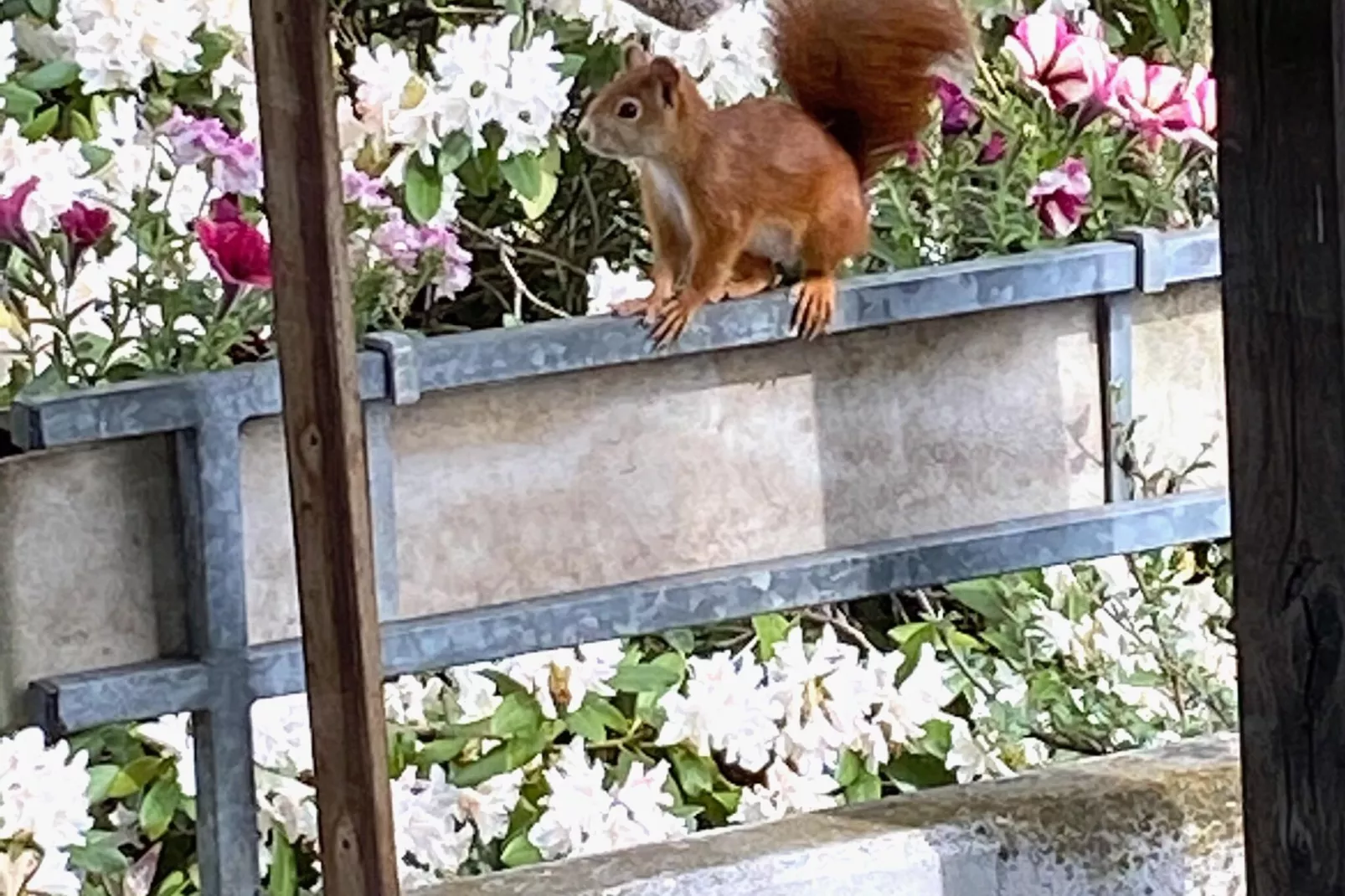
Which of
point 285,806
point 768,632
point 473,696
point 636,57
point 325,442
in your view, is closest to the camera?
point 325,442

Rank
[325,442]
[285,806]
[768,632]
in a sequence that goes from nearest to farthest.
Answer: [325,442]
[285,806]
[768,632]

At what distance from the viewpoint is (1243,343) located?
1224 millimetres

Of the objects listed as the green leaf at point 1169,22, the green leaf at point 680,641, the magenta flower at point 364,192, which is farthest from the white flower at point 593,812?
the green leaf at point 1169,22

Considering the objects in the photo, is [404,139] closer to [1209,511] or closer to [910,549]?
[910,549]

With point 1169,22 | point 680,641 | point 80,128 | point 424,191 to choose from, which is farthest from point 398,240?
point 1169,22

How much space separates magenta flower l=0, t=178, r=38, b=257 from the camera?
148 centimetres

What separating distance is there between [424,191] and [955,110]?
0.36 meters

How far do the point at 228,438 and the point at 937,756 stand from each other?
61 centimetres

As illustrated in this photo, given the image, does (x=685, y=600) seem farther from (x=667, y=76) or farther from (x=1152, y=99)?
(x=1152, y=99)

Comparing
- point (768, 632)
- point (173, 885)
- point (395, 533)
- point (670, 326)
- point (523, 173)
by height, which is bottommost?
point (173, 885)

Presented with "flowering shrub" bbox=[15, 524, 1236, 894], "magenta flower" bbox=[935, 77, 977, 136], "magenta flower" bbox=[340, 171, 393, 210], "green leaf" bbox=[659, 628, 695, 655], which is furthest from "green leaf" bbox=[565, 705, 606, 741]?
"magenta flower" bbox=[935, 77, 977, 136]

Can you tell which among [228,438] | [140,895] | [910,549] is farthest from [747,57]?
[140,895]

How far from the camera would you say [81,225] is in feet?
4.90

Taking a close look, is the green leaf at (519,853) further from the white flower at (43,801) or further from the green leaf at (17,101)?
the green leaf at (17,101)
